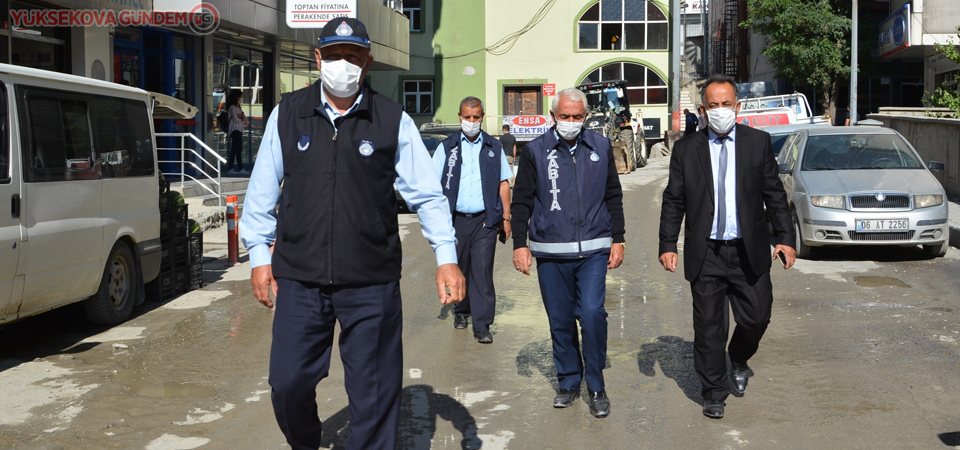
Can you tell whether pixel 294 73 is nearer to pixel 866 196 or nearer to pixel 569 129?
pixel 866 196

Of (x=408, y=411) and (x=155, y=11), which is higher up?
(x=155, y=11)

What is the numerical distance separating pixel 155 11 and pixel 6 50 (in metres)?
A: 3.02

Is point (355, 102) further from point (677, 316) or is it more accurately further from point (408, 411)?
point (677, 316)

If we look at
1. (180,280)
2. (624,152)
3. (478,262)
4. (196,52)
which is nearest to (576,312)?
(478,262)

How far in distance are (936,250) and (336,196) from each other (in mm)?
10763

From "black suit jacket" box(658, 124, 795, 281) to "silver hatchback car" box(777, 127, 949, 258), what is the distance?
682 cm

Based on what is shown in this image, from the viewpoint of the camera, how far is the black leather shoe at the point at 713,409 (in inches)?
222

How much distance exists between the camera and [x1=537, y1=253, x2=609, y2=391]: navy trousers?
5738 millimetres

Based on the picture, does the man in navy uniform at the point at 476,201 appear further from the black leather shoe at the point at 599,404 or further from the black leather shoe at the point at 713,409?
the black leather shoe at the point at 713,409

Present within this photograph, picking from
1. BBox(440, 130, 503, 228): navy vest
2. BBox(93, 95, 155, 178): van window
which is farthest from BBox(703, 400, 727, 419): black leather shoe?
BBox(93, 95, 155, 178): van window

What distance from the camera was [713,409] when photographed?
18.6 feet

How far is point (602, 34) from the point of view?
4631 centimetres

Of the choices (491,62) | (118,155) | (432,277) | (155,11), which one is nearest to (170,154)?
(155,11)

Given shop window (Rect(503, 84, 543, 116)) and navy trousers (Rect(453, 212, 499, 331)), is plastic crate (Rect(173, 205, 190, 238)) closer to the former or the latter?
navy trousers (Rect(453, 212, 499, 331))
